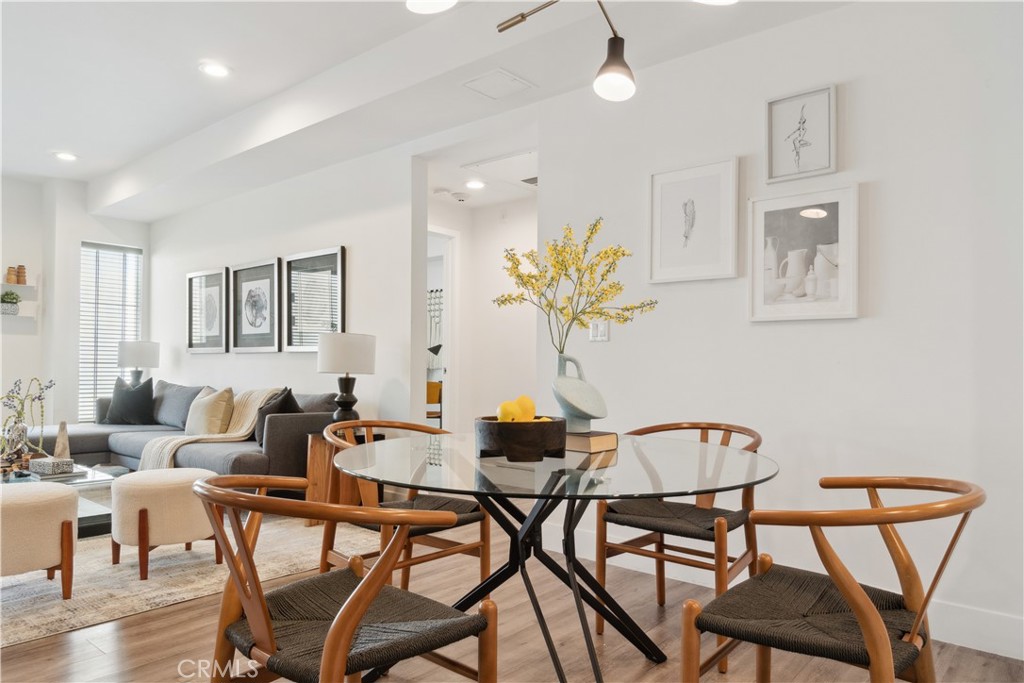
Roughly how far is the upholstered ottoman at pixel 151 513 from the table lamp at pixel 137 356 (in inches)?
163

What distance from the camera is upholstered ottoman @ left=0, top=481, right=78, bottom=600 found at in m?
2.61

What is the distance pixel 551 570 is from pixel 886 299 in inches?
68.7

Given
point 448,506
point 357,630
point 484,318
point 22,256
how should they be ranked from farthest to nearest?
point 484,318, point 22,256, point 448,506, point 357,630

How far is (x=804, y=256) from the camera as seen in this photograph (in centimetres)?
288

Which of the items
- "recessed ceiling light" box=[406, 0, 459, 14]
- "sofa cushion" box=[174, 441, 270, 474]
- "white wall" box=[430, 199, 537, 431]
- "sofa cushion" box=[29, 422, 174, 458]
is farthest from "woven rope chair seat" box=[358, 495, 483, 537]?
"white wall" box=[430, 199, 537, 431]

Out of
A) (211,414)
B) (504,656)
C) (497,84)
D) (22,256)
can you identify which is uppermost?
(497,84)

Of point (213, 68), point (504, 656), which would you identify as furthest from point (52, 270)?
point (504, 656)

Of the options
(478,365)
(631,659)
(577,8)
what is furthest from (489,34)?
(478,365)

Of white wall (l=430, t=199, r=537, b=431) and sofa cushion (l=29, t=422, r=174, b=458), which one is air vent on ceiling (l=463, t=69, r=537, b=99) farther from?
sofa cushion (l=29, t=422, r=174, b=458)

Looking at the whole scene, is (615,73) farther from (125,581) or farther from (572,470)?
(125,581)

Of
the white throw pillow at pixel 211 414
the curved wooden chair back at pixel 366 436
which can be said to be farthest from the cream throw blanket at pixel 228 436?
the curved wooden chair back at pixel 366 436

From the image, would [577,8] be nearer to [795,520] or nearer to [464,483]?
[464,483]

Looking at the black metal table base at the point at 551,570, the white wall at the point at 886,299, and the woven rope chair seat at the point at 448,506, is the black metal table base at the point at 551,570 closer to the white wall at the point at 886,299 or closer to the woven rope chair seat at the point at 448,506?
the woven rope chair seat at the point at 448,506

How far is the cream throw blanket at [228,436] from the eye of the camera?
477 cm
